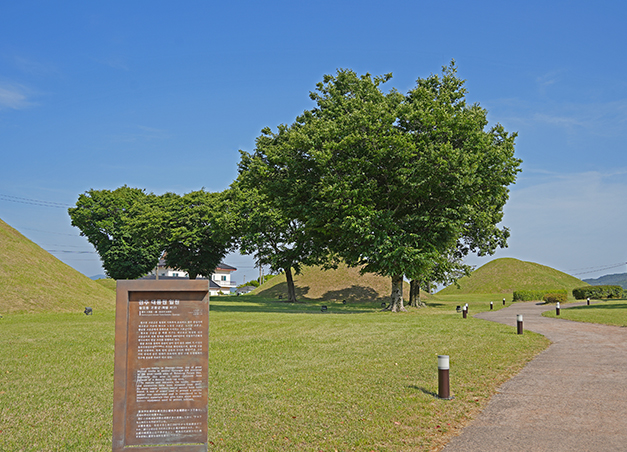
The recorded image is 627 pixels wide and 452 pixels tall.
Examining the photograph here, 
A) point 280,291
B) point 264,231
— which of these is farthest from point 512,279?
point 264,231

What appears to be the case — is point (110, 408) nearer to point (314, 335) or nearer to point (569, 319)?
point (314, 335)

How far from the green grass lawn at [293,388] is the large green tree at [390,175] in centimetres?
1052

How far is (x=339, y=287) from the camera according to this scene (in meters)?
63.2

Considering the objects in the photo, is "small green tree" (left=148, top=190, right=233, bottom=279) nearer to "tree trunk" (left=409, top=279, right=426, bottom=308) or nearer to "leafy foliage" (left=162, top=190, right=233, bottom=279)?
"leafy foliage" (left=162, top=190, right=233, bottom=279)

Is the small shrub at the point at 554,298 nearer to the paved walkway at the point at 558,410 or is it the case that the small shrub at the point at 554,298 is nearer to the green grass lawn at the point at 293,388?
the green grass lawn at the point at 293,388

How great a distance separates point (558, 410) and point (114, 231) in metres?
68.5

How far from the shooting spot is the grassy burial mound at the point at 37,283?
2909 centimetres

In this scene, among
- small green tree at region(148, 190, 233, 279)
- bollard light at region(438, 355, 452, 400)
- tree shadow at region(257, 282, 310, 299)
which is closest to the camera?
bollard light at region(438, 355, 452, 400)

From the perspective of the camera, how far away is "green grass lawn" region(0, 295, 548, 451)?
21.2 feet

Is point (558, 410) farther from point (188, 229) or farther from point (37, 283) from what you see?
point (188, 229)

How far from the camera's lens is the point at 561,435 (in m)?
6.53

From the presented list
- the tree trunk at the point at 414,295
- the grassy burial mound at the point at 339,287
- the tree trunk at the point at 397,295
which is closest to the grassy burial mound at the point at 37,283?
the tree trunk at the point at 397,295

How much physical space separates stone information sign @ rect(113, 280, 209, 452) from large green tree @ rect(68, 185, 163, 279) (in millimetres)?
64511

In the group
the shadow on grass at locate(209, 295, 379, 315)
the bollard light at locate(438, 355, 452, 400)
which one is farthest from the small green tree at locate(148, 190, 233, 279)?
the bollard light at locate(438, 355, 452, 400)
